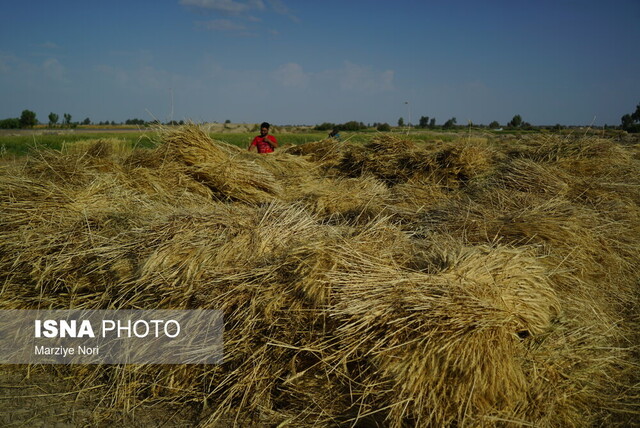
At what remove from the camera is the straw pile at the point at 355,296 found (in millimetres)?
1892

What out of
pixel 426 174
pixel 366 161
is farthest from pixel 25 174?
pixel 426 174

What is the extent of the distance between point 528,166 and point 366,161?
2033 millimetres

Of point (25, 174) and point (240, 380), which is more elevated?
point (25, 174)

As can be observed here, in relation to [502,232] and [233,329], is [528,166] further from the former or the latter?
[233,329]

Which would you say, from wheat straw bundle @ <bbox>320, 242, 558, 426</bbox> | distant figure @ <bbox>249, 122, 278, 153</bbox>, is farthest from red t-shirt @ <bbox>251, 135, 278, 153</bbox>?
wheat straw bundle @ <bbox>320, 242, 558, 426</bbox>

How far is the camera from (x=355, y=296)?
2.11 metres

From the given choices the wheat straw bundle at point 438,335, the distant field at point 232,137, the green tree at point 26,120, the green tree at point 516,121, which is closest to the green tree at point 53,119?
the green tree at point 26,120

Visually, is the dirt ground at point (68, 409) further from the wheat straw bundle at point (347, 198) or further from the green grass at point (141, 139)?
the green grass at point (141, 139)

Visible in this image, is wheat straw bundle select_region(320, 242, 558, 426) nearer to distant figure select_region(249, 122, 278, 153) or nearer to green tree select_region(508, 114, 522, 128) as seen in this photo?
distant figure select_region(249, 122, 278, 153)

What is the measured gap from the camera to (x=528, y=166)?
4801mm

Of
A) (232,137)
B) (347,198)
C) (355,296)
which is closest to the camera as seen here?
(355,296)

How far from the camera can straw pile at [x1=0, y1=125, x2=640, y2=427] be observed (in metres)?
1.89

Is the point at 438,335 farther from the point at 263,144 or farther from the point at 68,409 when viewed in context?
the point at 263,144

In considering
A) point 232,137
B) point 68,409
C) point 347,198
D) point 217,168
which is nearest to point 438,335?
point 68,409
